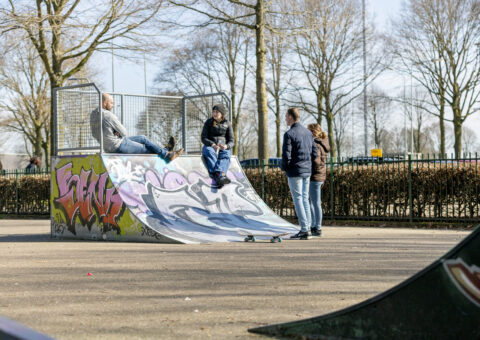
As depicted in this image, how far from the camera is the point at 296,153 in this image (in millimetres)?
10508

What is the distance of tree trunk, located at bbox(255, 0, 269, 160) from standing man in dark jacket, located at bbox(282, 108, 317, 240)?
913cm

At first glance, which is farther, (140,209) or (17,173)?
(17,173)

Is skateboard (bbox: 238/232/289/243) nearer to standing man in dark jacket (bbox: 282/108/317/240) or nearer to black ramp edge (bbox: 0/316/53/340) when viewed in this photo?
standing man in dark jacket (bbox: 282/108/317/240)

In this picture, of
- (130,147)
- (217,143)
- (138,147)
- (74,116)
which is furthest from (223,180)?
(74,116)

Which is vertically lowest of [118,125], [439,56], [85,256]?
[85,256]

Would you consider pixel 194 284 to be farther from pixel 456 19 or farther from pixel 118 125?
pixel 456 19

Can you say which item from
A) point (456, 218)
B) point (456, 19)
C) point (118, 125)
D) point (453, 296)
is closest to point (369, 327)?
point (453, 296)

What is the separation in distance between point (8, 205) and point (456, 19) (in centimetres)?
2255

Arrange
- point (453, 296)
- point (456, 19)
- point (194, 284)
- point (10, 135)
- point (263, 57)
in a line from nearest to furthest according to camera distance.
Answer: point (453, 296) < point (194, 284) < point (263, 57) < point (456, 19) < point (10, 135)

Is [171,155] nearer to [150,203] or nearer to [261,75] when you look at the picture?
[150,203]

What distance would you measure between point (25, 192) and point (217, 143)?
11690 mm

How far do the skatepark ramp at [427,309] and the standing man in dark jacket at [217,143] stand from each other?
30.1ft

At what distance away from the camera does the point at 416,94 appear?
5059 centimetres

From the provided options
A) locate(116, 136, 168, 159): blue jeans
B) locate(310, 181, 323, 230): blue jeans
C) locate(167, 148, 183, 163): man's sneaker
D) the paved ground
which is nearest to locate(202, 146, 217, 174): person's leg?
locate(167, 148, 183, 163): man's sneaker
